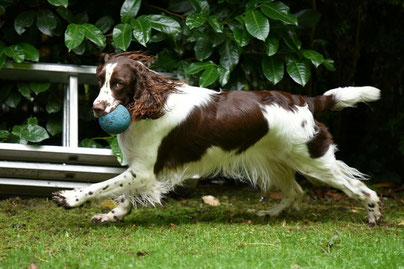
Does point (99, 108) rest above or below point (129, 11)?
below

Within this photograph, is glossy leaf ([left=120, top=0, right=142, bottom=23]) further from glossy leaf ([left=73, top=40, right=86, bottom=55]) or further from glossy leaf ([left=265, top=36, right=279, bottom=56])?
glossy leaf ([left=265, top=36, right=279, bottom=56])

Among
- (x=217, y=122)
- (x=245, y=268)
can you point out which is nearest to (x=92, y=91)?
(x=217, y=122)

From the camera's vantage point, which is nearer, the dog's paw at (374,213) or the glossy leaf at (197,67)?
the dog's paw at (374,213)

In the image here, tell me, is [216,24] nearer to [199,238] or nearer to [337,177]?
[337,177]

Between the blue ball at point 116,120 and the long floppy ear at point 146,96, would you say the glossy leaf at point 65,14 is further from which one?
the blue ball at point 116,120

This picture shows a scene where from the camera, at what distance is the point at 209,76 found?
5.77 metres

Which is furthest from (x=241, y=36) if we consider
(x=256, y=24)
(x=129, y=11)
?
(x=129, y=11)

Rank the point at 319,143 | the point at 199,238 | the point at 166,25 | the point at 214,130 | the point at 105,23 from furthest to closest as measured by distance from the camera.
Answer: the point at 105,23 → the point at 166,25 → the point at 319,143 → the point at 214,130 → the point at 199,238

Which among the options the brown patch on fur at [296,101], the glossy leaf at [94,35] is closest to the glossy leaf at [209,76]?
the brown patch on fur at [296,101]

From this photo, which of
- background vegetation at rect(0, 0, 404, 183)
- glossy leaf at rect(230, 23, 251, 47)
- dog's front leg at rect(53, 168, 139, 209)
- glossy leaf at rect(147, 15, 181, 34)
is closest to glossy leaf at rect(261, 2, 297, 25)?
background vegetation at rect(0, 0, 404, 183)

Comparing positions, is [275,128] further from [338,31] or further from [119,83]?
[338,31]

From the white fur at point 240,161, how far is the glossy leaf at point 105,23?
5.77 ft

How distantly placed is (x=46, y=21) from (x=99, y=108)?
7.25ft

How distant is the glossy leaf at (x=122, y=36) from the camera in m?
5.69
